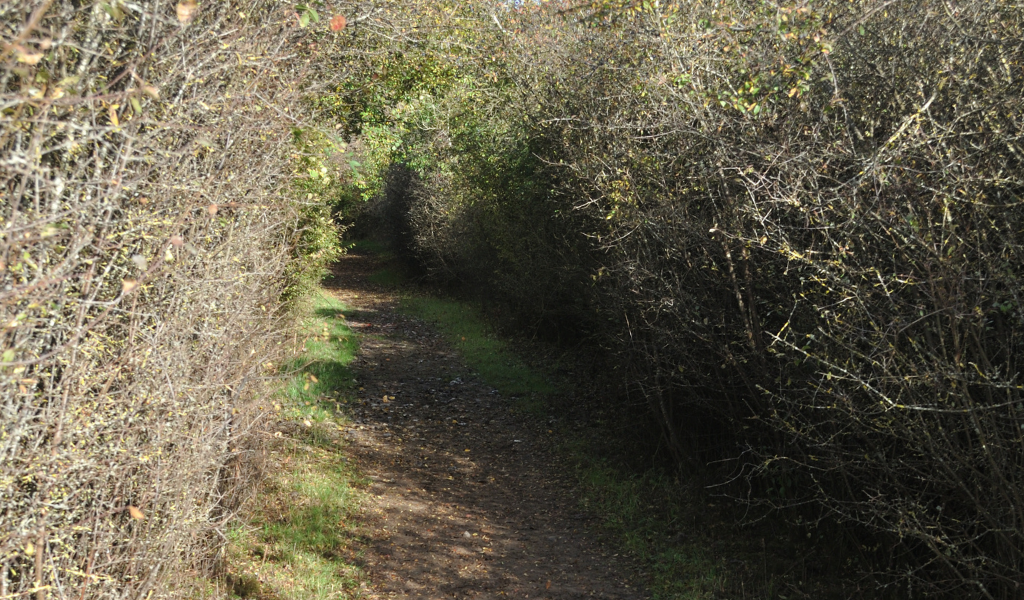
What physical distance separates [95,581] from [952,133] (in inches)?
189

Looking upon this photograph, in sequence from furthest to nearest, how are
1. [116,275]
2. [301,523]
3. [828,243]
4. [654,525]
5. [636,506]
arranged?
1. [636,506]
2. [654,525]
3. [301,523]
4. [828,243]
5. [116,275]

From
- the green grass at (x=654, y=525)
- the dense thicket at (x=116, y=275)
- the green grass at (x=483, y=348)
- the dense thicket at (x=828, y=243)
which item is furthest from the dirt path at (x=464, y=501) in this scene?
the dense thicket at (x=116, y=275)

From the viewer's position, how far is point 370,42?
9.17 meters

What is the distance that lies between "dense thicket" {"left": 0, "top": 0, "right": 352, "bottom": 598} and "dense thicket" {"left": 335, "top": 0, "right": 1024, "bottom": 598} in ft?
10.0

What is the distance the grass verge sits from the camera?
5918mm

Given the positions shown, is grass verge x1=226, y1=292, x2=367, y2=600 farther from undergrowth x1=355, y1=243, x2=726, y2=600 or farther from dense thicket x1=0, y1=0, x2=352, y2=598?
undergrowth x1=355, y1=243, x2=726, y2=600

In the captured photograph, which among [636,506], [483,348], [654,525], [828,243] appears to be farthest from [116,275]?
[483,348]

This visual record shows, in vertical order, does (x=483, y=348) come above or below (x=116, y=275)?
below

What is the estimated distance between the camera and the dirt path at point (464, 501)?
6.62m

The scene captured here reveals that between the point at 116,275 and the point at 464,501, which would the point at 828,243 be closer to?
the point at 116,275

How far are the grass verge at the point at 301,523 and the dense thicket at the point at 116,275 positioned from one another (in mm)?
1583

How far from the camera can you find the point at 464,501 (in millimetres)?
8453

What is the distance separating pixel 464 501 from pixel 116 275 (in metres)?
5.77

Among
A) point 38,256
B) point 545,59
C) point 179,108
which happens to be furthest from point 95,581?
point 545,59
